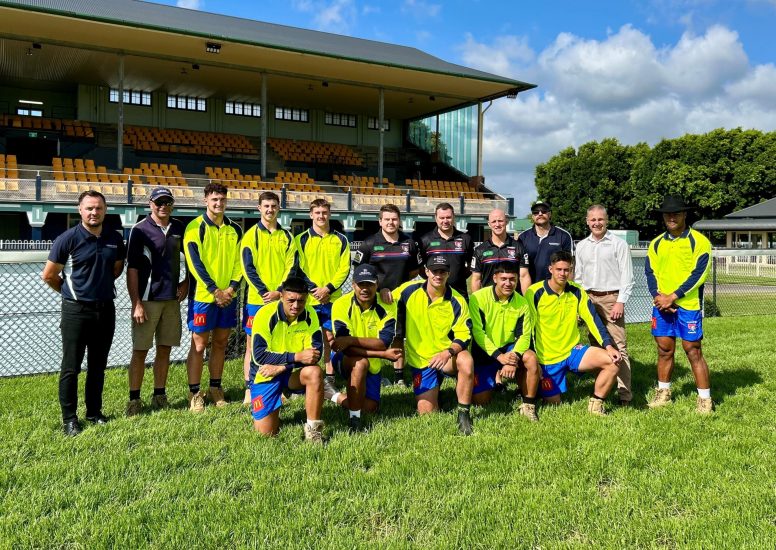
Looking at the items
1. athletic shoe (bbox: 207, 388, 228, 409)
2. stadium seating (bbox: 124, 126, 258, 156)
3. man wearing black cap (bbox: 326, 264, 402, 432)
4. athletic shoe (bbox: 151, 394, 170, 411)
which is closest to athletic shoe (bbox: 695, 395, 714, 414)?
man wearing black cap (bbox: 326, 264, 402, 432)

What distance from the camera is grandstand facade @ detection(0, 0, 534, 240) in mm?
21094

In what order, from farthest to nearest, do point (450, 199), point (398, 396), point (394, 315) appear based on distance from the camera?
point (450, 199) < point (398, 396) < point (394, 315)

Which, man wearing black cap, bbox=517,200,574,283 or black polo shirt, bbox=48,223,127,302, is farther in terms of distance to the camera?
man wearing black cap, bbox=517,200,574,283

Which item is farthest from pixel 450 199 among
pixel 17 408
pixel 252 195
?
pixel 17 408

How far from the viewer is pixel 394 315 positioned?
546 cm

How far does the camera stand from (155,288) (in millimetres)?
5500

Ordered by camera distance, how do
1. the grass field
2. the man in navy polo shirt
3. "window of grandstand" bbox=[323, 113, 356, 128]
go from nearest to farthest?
the grass field → the man in navy polo shirt → "window of grandstand" bbox=[323, 113, 356, 128]

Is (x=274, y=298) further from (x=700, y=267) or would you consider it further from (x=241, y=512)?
(x=700, y=267)

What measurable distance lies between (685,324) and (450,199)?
68.4 feet

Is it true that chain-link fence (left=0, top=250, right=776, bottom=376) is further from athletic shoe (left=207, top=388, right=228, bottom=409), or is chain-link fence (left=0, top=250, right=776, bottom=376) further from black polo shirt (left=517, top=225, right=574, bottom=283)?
black polo shirt (left=517, top=225, right=574, bottom=283)

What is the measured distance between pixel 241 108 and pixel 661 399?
31.1m

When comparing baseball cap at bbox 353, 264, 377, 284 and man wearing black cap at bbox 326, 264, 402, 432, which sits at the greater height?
baseball cap at bbox 353, 264, 377, 284

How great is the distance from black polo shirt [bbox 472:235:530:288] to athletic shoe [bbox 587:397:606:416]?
1.60 metres

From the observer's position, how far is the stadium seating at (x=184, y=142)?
27544mm
